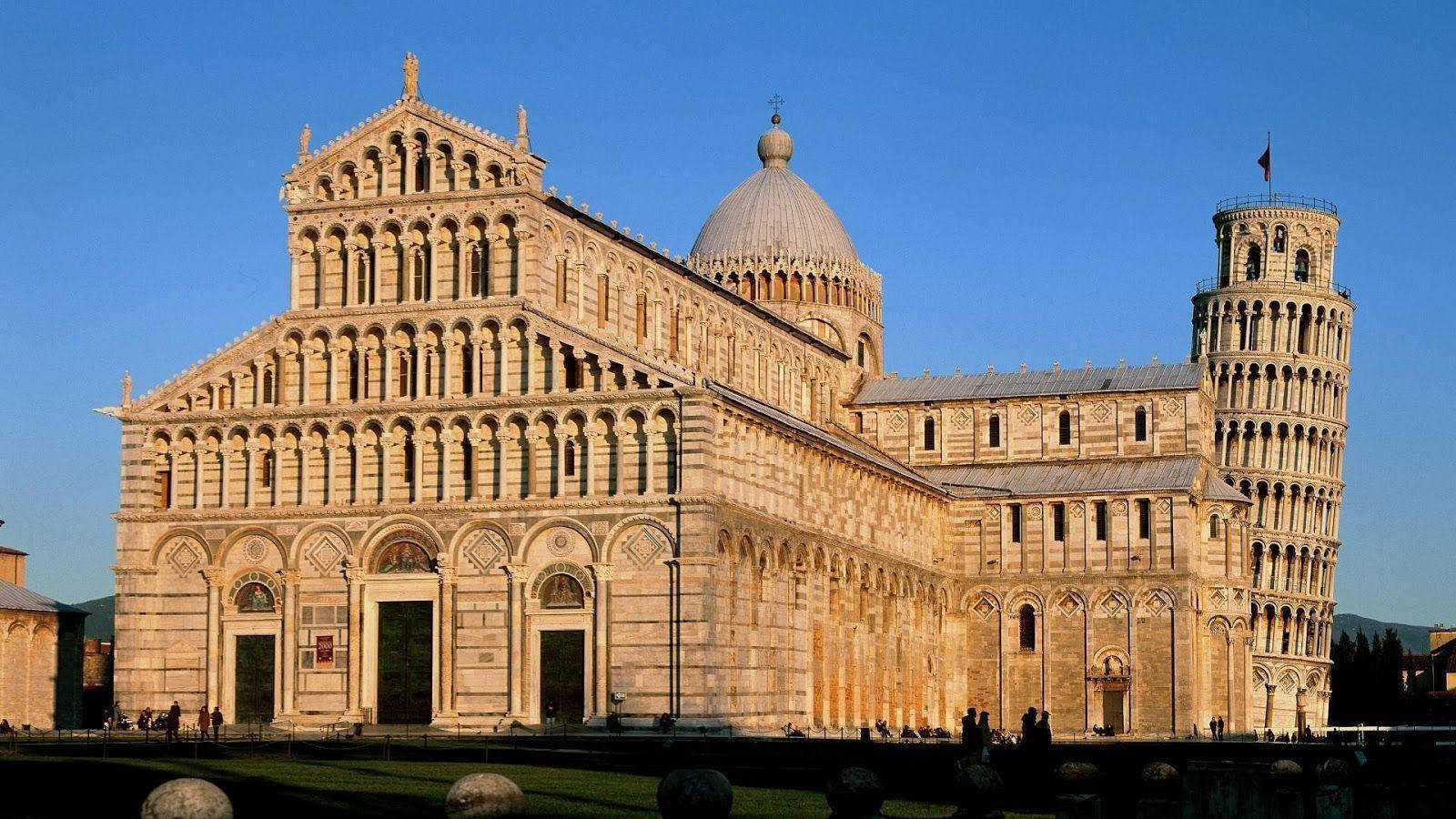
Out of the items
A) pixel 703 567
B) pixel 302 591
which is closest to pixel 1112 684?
pixel 703 567

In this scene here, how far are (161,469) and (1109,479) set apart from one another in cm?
3918

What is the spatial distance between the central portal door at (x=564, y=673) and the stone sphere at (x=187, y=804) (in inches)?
1705

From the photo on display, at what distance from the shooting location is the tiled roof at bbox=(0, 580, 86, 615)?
74.8 m

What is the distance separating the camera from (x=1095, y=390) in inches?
3629

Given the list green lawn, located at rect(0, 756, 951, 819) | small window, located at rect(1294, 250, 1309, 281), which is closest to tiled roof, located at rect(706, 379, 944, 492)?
green lawn, located at rect(0, 756, 951, 819)

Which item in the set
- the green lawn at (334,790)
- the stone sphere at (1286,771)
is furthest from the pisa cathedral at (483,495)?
the stone sphere at (1286,771)

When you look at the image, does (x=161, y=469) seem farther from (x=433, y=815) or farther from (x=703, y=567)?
(x=433, y=815)

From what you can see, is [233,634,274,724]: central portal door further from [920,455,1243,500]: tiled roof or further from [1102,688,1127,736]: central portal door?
[1102,688,1127,736]: central portal door

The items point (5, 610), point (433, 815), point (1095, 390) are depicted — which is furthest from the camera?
point (1095, 390)

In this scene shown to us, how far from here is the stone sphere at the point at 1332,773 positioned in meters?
28.2

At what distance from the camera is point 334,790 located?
119ft

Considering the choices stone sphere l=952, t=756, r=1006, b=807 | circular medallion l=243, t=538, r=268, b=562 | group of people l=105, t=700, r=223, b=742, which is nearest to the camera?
stone sphere l=952, t=756, r=1006, b=807

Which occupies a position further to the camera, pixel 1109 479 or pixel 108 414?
pixel 1109 479

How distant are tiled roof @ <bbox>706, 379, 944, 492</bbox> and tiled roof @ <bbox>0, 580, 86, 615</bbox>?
25.0 meters
